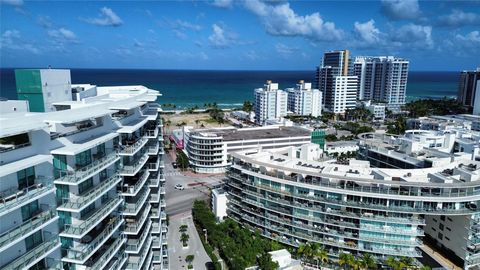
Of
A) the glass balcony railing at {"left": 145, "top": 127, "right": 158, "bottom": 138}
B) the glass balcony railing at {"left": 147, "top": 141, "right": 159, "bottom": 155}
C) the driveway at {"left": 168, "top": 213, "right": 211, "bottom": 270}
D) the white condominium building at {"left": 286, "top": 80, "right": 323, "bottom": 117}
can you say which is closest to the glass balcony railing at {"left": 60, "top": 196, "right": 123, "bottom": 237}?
the glass balcony railing at {"left": 147, "top": 141, "right": 159, "bottom": 155}

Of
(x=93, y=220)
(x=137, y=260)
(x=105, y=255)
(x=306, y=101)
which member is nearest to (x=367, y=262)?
(x=137, y=260)

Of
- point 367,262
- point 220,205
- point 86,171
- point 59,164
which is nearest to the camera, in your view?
point 59,164

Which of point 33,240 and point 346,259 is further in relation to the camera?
point 346,259

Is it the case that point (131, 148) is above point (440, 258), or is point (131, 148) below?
above

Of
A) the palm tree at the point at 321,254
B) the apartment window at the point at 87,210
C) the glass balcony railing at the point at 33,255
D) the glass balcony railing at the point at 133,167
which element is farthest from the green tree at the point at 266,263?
the glass balcony railing at the point at 33,255

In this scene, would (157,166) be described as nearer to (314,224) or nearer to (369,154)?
(314,224)

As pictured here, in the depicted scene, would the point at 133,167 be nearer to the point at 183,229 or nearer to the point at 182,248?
the point at 182,248

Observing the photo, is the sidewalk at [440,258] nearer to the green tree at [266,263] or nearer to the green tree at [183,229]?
the green tree at [266,263]
